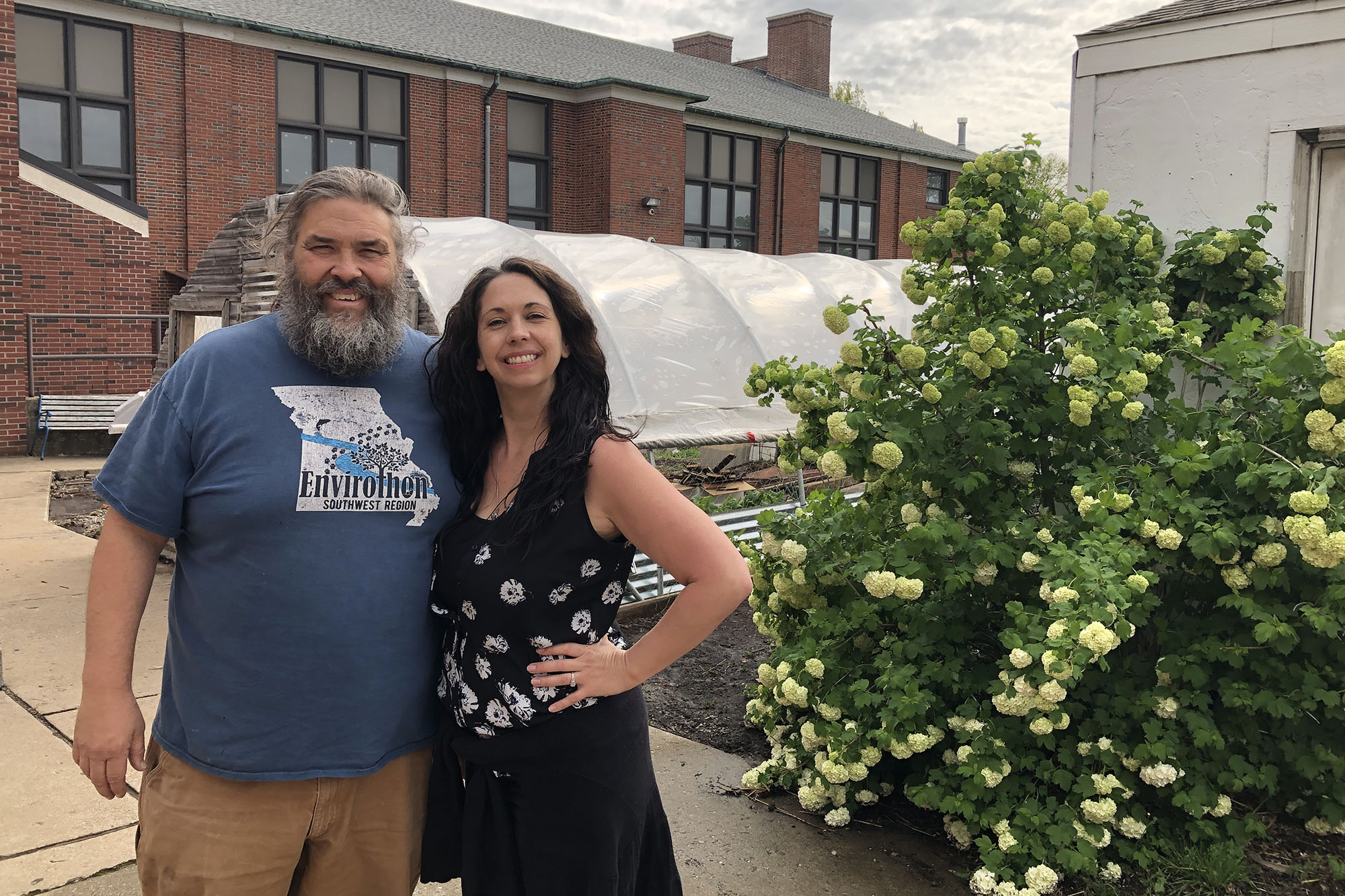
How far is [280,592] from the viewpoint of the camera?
2.23 metres

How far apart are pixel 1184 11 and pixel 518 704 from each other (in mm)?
5256

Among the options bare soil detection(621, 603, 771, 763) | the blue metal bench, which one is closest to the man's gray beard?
bare soil detection(621, 603, 771, 763)

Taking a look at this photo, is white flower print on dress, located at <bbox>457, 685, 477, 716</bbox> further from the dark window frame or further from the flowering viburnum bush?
the dark window frame

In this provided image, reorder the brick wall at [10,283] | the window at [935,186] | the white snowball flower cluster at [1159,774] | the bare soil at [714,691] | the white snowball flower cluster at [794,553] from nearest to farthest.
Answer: the white snowball flower cluster at [1159,774] → the white snowball flower cluster at [794,553] → the bare soil at [714,691] → the brick wall at [10,283] → the window at [935,186]

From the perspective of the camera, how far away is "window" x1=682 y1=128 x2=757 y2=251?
28438 mm

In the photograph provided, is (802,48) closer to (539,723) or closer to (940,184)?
(940,184)

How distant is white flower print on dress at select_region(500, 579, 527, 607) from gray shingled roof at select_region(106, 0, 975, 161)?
20.1m

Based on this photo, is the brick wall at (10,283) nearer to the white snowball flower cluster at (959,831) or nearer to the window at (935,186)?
the white snowball flower cluster at (959,831)

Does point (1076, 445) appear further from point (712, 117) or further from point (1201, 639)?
point (712, 117)

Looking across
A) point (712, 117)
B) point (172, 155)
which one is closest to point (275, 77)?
point (172, 155)

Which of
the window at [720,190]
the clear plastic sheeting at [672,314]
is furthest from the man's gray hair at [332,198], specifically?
the window at [720,190]

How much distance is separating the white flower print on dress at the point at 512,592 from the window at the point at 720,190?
26.0 metres

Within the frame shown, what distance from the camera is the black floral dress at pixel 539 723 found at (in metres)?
2.24

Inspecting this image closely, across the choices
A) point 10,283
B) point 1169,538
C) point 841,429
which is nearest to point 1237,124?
point 1169,538
